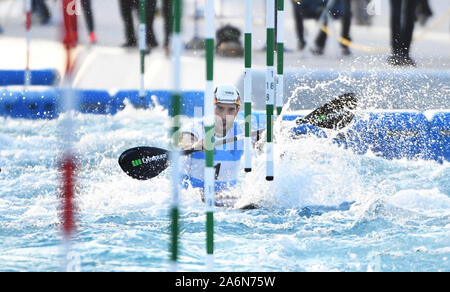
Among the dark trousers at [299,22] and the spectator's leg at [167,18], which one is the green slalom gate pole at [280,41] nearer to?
the dark trousers at [299,22]

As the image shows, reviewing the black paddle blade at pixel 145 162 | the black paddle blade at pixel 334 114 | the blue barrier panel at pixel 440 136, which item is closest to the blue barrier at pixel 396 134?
the blue barrier panel at pixel 440 136

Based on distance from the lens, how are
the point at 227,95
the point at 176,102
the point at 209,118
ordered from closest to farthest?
the point at 176,102, the point at 209,118, the point at 227,95

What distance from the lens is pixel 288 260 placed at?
12.2ft

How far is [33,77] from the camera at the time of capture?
356 inches

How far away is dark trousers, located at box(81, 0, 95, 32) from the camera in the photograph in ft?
33.3

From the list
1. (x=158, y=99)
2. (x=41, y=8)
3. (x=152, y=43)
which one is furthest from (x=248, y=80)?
(x=41, y=8)

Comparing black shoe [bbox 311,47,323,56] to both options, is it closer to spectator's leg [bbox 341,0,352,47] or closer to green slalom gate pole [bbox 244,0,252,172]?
spectator's leg [bbox 341,0,352,47]

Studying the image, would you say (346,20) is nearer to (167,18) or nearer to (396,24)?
(396,24)

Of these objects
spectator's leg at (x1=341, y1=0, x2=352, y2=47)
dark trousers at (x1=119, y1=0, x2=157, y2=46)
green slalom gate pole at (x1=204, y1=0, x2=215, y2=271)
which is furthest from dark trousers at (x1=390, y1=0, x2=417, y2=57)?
green slalom gate pole at (x1=204, y1=0, x2=215, y2=271)

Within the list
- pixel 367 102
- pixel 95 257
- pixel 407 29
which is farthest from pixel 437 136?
pixel 95 257

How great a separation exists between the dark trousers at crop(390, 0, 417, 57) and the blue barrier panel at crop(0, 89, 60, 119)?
3.89 m

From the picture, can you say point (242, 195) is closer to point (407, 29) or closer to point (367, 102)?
point (367, 102)

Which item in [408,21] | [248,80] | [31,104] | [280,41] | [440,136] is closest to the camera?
[248,80]

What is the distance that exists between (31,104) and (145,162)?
3.89 meters
